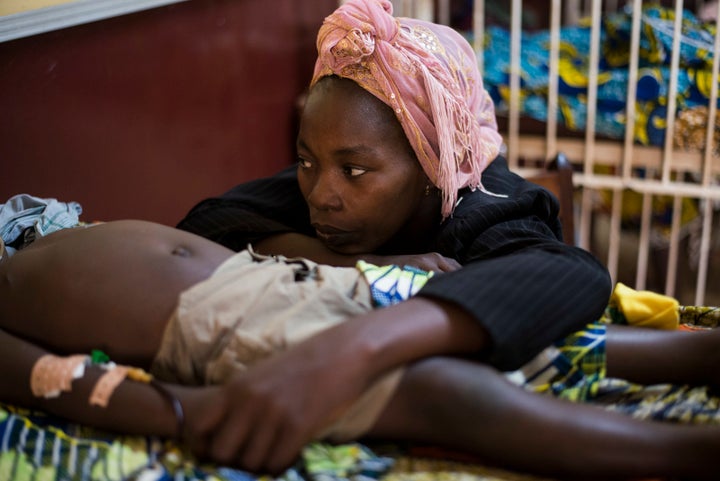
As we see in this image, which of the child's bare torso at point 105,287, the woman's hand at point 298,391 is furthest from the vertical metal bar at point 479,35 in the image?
the woman's hand at point 298,391

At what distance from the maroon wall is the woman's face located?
721 mm

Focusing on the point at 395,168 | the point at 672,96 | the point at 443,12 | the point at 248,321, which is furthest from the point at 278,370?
the point at 443,12

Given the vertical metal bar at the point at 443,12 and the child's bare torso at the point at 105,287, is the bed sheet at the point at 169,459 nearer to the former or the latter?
the child's bare torso at the point at 105,287

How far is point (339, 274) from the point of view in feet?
3.47

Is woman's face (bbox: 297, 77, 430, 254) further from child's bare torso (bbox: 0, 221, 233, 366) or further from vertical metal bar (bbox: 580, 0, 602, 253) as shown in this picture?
vertical metal bar (bbox: 580, 0, 602, 253)

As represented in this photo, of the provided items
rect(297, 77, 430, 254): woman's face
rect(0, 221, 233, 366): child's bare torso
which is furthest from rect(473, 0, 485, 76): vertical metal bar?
rect(0, 221, 233, 366): child's bare torso

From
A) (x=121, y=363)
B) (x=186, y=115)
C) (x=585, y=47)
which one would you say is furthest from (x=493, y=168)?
(x=585, y=47)

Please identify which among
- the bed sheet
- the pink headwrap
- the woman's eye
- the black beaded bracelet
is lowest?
the bed sheet

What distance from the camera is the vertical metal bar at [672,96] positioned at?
230cm

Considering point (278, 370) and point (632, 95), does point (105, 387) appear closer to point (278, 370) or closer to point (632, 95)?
point (278, 370)

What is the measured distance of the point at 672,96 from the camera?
2.36 metres

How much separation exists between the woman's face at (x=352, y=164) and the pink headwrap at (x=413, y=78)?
0.03 m

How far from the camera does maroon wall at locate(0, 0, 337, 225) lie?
171cm

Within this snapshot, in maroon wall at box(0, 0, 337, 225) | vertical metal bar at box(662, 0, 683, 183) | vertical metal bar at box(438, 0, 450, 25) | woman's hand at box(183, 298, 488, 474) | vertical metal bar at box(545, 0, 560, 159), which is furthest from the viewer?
vertical metal bar at box(438, 0, 450, 25)
